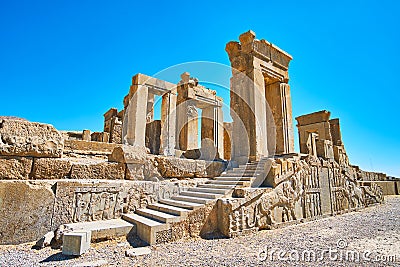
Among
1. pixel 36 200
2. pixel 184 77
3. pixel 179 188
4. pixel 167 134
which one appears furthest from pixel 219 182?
pixel 184 77

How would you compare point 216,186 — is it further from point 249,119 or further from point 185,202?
point 249,119

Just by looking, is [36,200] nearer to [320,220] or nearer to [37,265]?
[37,265]

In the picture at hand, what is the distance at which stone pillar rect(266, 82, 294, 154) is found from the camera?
336 inches

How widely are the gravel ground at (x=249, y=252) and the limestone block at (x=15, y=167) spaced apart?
45.9 inches

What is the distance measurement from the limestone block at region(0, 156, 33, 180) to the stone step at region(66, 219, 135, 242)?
127 cm

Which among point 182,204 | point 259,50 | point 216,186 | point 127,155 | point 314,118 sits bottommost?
point 182,204

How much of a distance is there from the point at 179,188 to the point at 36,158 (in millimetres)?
3098

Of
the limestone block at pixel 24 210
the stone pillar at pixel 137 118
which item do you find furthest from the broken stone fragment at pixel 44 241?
the stone pillar at pixel 137 118

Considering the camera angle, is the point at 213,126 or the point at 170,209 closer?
the point at 170,209

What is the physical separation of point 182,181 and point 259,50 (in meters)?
5.37

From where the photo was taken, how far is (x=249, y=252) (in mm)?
3658

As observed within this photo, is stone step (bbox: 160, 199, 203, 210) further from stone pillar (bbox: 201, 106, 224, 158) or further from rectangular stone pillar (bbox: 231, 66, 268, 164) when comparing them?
stone pillar (bbox: 201, 106, 224, 158)

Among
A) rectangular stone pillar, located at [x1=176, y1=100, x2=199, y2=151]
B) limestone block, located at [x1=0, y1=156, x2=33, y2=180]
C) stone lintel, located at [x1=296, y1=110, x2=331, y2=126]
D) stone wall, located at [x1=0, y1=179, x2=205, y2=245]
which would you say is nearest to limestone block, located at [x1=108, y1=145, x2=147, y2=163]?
stone wall, located at [x1=0, y1=179, x2=205, y2=245]

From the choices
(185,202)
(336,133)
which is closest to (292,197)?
(185,202)
